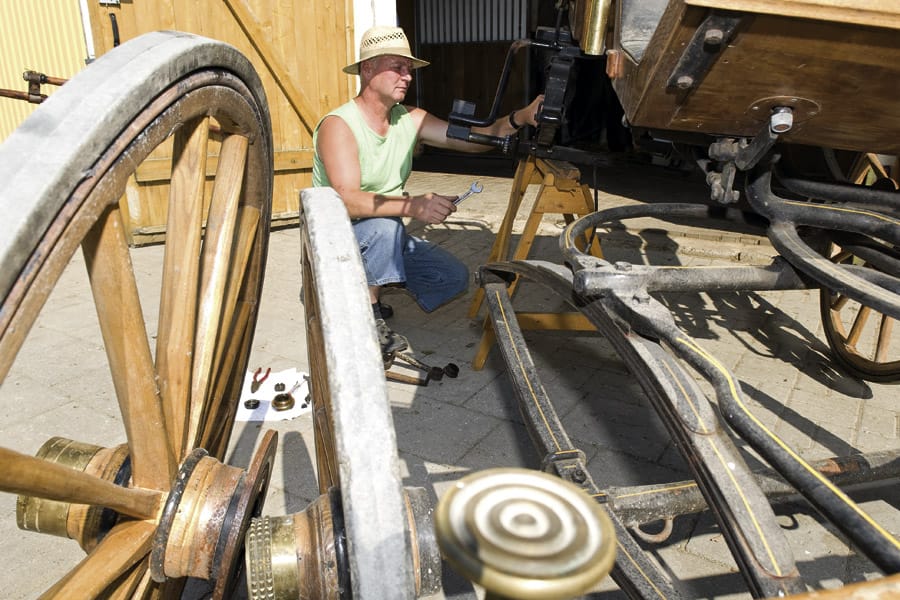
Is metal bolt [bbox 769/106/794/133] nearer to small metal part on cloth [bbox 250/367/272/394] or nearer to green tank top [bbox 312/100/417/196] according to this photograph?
green tank top [bbox 312/100/417/196]

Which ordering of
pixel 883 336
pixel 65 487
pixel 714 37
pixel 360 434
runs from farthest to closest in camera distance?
pixel 883 336 → pixel 714 37 → pixel 65 487 → pixel 360 434

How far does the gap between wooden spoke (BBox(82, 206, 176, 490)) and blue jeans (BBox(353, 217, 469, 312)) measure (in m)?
1.91

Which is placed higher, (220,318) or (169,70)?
(169,70)

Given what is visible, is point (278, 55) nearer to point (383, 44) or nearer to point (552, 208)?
point (383, 44)

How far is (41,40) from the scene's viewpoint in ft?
20.4

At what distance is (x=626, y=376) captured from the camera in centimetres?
312

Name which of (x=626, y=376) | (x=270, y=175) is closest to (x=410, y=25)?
(x=626, y=376)

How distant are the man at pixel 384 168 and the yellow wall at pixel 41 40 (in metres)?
4.09

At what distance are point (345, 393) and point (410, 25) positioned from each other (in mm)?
9645

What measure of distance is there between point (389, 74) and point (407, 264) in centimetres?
106

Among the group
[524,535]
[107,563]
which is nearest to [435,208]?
[107,563]

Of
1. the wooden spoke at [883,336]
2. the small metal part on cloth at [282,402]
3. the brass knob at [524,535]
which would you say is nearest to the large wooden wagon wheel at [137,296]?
the brass knob at [524,535]

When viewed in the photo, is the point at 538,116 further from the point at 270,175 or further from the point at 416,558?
the point at 416,558

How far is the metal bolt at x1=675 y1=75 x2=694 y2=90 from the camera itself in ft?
4.99
